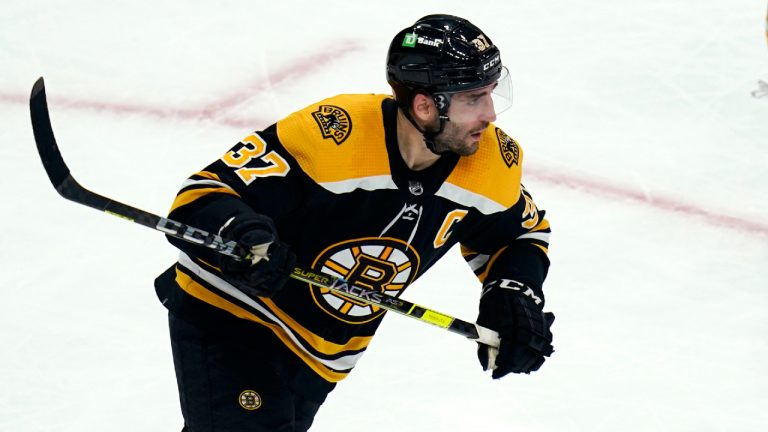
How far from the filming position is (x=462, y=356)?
4254 millimetres

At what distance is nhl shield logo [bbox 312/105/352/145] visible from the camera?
2.95 metres

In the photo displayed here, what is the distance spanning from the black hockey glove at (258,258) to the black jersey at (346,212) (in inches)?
3.2

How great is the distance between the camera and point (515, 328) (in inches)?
119

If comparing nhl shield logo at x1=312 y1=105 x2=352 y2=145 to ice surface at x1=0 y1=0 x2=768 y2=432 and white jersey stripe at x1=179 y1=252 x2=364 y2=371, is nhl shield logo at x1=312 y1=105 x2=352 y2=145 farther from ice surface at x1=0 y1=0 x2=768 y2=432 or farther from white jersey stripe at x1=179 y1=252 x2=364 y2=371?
ice surface at x1=0 y1=0 x2=768 y2=432

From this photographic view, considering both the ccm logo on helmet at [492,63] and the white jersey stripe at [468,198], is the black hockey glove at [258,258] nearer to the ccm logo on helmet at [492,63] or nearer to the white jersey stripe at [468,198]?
the white jersey stripe at [468,198]

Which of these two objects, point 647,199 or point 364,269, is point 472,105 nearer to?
point 364,269

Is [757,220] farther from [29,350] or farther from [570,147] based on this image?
[29,350]

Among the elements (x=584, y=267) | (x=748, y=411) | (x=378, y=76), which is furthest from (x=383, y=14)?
(x=748, y=411)

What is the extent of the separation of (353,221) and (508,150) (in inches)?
19.4

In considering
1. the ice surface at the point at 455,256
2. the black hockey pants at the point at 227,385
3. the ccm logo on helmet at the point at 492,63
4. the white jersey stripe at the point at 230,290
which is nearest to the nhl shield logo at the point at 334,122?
the ccm logo on helmet at the point at 492,63

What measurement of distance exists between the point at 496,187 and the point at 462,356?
127 cm

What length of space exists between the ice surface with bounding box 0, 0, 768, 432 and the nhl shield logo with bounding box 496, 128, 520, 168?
1.15 metres

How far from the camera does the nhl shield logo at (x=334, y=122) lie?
295cm

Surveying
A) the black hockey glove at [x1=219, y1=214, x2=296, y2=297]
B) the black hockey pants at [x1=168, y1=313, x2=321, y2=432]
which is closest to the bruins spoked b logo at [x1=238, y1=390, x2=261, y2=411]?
the black hockey pants at [x1=168, y1=313, x2=321, y2=432]
